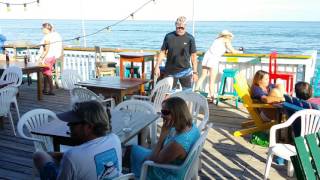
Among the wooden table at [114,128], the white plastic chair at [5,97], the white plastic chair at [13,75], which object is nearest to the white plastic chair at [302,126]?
the wooden table at [114,128]

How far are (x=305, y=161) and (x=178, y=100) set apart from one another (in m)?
0.92

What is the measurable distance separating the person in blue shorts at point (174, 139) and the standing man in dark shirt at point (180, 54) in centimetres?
273

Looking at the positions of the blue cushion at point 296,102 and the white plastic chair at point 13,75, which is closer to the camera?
the blue cushion at point 296,102

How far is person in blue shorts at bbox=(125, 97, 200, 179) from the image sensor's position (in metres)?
2.47

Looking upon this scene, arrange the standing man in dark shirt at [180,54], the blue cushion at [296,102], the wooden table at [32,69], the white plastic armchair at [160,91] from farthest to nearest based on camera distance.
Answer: the wooden table at [32,69]
the standing man in dark shirt at [180,54]
the white plastic armchair at [160,91]
the blue cushion at [296,102]

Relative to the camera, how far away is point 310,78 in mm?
6613

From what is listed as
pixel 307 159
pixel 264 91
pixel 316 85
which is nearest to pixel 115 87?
pixel 264 91

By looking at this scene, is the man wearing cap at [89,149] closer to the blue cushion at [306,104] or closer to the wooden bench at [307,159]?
the wooden bench at [307,159]

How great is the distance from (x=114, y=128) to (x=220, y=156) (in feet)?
5.51

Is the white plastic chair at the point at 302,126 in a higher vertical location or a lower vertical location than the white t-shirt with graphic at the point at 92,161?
lower

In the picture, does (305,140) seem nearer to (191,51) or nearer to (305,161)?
(305,161)

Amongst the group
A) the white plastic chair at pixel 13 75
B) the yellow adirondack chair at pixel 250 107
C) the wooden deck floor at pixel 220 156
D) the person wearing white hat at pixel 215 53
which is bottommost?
the wooden deck floor at pixel 220 156

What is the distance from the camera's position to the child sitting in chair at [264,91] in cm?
462

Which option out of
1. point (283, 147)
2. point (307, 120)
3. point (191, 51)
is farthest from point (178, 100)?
point (191, 51)
